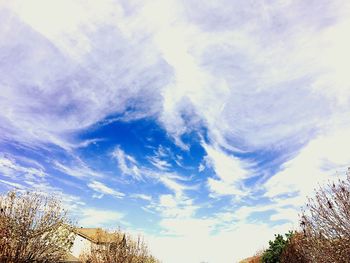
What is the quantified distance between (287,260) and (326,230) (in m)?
19.5

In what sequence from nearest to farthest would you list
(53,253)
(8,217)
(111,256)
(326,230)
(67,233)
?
(326,230) → (8,217) → (53,253) → (67,233) → (111,256)

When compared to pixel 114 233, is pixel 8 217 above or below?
below

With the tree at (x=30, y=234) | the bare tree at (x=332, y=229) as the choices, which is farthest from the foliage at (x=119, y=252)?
the bare tree at (x=332, y=229)

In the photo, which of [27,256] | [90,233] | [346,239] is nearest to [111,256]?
[27,256]

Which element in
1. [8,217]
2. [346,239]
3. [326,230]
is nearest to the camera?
[346,239]

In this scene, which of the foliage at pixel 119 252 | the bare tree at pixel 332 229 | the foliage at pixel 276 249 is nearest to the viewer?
the bare tree at pixel 332 229

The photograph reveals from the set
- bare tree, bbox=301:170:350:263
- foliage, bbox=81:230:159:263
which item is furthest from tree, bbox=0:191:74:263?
bare tree, bbox=301:170:350:263

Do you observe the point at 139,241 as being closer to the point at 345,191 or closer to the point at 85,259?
the point at 85,259

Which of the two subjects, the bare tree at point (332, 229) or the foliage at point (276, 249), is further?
the foliage at point (276, 249)

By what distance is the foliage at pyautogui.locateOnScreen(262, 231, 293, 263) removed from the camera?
40825 millimetres

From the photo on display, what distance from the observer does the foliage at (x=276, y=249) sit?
4083cm

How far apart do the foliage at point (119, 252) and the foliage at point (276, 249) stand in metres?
16.5

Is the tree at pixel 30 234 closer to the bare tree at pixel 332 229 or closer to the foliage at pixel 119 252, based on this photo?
the foliage at pixel 119 252

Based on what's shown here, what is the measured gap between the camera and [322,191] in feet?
68.6
